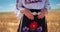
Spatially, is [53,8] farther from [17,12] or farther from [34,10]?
[17,12]

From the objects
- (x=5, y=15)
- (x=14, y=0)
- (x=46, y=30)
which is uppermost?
(x=14, y=0)

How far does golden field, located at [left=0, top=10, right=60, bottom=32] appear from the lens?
1.49 meters

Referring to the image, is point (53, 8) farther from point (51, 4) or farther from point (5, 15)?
point (5, 15)

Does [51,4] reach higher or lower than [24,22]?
higher

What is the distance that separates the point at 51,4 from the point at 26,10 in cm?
20

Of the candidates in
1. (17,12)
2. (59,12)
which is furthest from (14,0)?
(59,12)

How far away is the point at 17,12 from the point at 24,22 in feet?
0.30

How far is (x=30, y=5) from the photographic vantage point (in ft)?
4.71

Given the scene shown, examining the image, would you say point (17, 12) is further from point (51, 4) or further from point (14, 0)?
point (51, 4)

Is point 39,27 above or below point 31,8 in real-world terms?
below

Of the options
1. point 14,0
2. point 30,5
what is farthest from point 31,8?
point 14,0

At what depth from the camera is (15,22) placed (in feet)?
4.90

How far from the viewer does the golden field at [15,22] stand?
58.7 inches

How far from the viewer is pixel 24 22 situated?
1.45 meters
